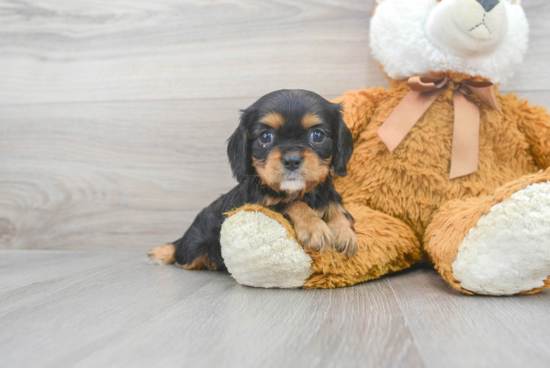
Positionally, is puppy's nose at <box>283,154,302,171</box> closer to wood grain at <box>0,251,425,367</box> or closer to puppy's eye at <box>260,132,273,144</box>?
puppy's eye at <box>260,132,273,144</box>

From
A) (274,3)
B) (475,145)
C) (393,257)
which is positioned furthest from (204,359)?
(274,3)

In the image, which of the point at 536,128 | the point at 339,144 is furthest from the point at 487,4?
the point at 339,144

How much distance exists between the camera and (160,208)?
2.24m

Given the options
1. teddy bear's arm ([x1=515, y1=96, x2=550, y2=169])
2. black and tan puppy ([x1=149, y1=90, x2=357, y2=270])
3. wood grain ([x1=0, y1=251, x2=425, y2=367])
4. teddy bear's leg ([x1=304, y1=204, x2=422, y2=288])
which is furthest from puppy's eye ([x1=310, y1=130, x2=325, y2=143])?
teddy bear's arm ([x1=515, y1=96, x2=550, y2=169])

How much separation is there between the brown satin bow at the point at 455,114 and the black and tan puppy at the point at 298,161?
286 mm

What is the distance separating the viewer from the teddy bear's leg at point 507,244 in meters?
1.12

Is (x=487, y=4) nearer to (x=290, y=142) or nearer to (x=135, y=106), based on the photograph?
(x=290, y=142)

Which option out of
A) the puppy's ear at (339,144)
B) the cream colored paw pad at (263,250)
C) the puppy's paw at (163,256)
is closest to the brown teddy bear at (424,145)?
the cream colored paw pad at (263,250)

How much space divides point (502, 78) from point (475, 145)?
1.12ft

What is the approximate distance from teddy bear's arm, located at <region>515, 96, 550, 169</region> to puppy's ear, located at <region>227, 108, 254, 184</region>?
1.08 m

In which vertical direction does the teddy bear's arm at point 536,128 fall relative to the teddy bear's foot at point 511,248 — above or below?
above

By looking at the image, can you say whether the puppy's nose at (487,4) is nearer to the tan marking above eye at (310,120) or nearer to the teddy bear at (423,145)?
the teddy bear at (423,145)

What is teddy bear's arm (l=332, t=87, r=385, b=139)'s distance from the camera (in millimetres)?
1690

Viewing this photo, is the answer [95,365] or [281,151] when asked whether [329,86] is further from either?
[95,365]
